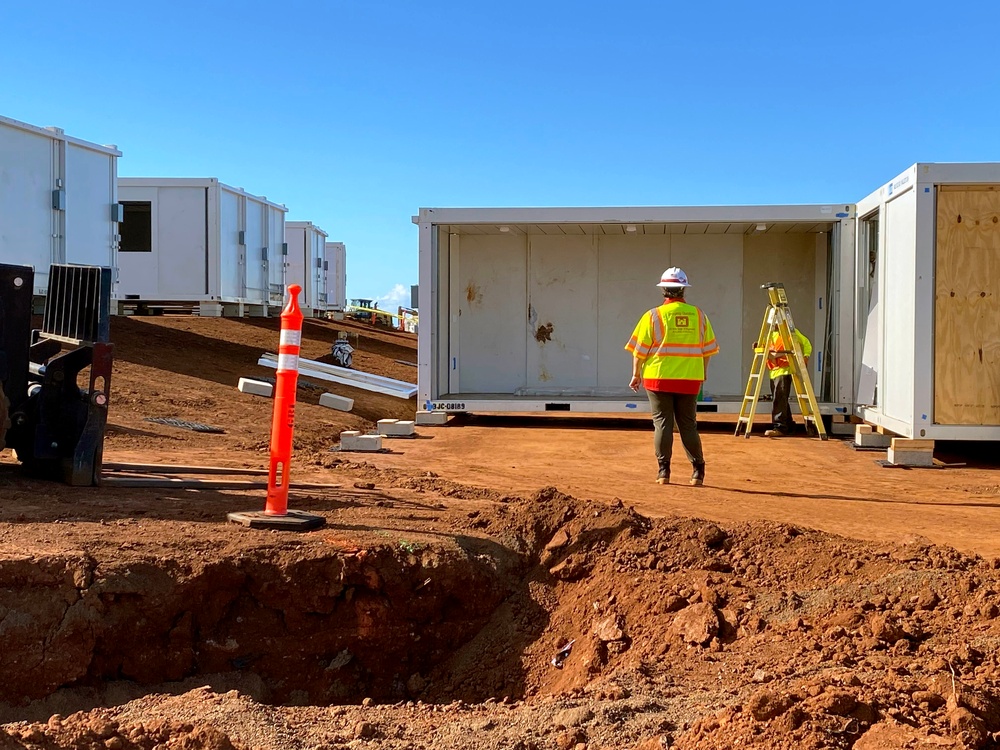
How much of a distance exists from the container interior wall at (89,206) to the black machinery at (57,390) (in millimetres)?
9019

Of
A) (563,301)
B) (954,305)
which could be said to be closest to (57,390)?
(954,305)

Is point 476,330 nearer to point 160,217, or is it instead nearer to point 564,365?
point 564,365

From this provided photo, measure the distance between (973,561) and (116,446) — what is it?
694 cm

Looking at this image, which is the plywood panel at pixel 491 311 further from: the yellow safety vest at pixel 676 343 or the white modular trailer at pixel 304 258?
the white modular trailer at pixel 304 258

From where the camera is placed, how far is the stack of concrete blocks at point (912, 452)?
31.3 ft

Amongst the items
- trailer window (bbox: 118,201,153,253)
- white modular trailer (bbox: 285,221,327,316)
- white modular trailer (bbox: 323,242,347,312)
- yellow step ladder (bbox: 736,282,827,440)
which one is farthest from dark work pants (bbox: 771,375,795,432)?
white modular trailer (bbox: 323,242,347,312)

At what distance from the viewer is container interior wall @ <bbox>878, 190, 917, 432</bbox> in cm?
977

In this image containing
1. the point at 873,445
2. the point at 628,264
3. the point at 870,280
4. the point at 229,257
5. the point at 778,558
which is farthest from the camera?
the point at 229,257

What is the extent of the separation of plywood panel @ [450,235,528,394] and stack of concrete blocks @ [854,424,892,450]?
5.37 meters

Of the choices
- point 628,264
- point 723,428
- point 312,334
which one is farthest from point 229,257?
point 723,428

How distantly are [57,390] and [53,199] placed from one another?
9373 mm

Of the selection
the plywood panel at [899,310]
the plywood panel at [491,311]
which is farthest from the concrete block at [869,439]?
the plywood panel at [491,311]

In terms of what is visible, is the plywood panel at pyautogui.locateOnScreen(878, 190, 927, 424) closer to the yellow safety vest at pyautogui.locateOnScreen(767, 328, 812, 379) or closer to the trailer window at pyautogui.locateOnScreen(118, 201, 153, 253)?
the yellow safety vest at pyautogui.locateOnScreen(767, 328, 812, 379)

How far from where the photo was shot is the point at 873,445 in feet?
36.1
